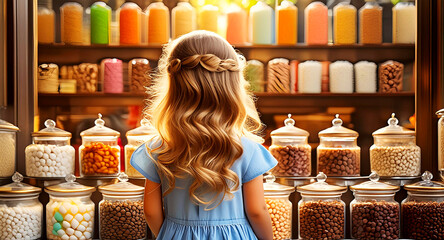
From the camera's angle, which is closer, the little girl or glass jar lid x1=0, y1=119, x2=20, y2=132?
the little girl

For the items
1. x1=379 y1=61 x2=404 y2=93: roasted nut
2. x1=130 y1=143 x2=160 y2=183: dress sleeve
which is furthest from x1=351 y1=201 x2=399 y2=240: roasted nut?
x1=130 y1=143 x2=160 y2=183: dress sleeve

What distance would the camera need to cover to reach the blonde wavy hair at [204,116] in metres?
1.37

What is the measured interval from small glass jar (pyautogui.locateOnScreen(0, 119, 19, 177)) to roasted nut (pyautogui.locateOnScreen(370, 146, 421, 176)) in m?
1.47

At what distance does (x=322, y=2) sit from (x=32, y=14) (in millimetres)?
1330

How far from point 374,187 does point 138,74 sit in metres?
1.19

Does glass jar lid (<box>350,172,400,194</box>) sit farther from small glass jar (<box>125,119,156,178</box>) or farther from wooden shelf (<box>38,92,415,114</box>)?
small glass jar (<box>125,119,156,178</box>)

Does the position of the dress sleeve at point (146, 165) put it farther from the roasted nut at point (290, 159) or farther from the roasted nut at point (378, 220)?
the roasted nut at point (378, 220)

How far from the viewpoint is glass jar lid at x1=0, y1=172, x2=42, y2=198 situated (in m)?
2.04

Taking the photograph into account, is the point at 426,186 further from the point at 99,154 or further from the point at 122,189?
the point at 99,154

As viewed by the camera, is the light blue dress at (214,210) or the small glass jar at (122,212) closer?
the light blue dress at (214,210)

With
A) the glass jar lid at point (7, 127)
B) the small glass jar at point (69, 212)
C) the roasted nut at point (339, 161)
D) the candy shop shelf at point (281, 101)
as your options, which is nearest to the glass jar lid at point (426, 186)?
the roasted nut at point (339, 161)

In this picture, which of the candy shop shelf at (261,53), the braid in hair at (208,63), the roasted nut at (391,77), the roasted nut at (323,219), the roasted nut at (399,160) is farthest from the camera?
the candy shop shelf at (261,53)

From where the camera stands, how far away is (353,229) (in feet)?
6.86

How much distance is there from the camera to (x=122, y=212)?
2.06m
